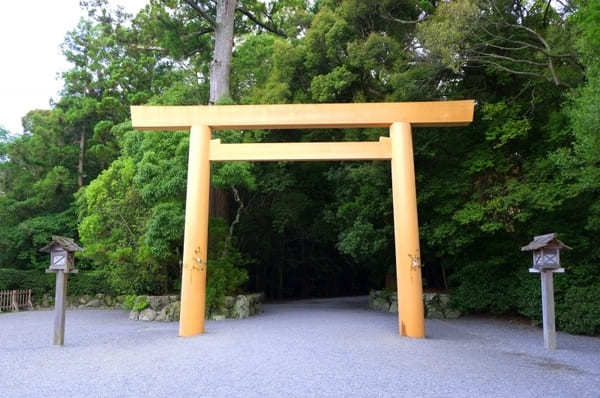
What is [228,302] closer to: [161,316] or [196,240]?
[161,316]

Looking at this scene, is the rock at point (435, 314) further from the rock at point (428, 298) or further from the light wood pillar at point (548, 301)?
the light wood pillar at point (548, 301)

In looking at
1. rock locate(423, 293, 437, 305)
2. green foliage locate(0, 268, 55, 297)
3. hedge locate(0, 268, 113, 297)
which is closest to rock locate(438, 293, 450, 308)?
rock locate(423, 293, 437, 305)

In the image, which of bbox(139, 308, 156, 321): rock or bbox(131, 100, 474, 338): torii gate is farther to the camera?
bbox(139, 308, 156, 321): rock

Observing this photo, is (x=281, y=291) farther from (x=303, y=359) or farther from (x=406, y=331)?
(x=303, y=359)

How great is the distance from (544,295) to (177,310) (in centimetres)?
780

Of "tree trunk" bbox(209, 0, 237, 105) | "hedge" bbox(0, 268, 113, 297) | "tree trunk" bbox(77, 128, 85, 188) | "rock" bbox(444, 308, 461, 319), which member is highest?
"tree trunk" bbox(209, 0, 237, 105)

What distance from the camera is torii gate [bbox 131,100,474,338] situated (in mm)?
7340

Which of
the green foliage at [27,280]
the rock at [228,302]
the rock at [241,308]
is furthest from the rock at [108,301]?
the rock at [241,308]

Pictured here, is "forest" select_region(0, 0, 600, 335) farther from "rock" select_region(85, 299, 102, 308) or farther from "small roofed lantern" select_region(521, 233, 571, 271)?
"small roofed lantern" select_region(521, 233, 571, 271)

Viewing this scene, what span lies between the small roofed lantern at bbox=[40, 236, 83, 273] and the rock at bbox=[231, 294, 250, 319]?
432cm

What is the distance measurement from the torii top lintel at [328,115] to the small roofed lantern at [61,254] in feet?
7.85

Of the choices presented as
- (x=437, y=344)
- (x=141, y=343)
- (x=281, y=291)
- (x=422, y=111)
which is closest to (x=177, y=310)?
(x=141, y=343)

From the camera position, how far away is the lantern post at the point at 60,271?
21.4 feet

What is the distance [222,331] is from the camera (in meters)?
7.86
